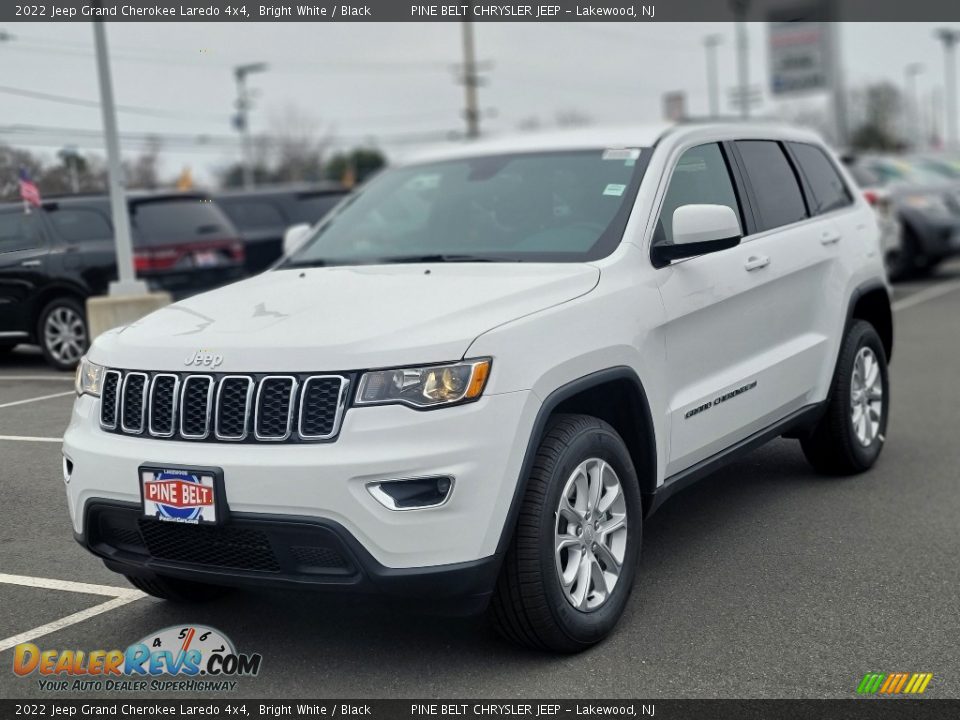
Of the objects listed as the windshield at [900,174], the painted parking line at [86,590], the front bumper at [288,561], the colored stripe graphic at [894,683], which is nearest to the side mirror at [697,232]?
the front bumper at [288,561]

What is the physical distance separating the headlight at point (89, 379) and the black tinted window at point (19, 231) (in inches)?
59.2

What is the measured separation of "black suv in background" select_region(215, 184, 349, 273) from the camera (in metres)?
16.1

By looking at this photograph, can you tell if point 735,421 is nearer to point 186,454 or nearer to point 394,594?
point 394,594

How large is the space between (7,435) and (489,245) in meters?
2.14

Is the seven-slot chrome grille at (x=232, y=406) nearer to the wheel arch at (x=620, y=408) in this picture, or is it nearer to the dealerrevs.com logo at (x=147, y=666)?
the wheel arch at (x=620, y=408)

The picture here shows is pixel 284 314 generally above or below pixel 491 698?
above

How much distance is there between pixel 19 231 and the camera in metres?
5.91

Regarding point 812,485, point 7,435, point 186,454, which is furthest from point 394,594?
point 812,485

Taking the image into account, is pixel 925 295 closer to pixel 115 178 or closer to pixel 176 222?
pixel 176 222

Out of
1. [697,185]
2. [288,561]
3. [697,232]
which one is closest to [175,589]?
[288,561]

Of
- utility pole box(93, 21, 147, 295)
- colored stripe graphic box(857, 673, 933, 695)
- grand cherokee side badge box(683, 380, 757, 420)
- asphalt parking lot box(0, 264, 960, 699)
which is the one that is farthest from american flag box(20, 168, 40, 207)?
colored stripe graphic box(857, 673, 933, 695)

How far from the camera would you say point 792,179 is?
6.26 metres

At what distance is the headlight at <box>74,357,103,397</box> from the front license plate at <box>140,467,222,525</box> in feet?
1.68
